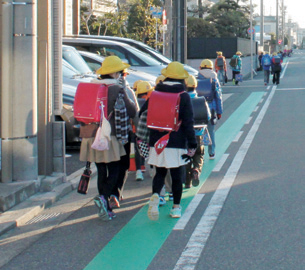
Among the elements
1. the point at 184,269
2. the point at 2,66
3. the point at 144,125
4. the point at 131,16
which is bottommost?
the point at 184,269

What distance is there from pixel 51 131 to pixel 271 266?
436cm

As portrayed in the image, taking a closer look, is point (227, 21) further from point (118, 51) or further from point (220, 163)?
point (220, 163)

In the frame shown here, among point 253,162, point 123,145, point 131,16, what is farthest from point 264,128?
point 131,16

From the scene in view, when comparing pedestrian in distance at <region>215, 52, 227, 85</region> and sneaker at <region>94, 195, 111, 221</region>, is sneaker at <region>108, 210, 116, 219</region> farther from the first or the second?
pedestrian in distance at <region>215, 52, 227, 85</region>

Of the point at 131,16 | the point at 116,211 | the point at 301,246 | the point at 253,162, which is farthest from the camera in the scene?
the point at 131,16

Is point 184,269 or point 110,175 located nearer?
point 184,269

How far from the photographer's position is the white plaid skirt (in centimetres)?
648

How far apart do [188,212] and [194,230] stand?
0.80m

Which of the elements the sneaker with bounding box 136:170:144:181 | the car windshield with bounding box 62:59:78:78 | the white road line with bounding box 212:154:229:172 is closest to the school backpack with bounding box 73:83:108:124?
the sneaker with bounding box 136:170:144:181

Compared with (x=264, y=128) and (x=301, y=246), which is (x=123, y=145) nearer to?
(x=301, y=246)

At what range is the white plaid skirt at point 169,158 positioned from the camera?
648cm

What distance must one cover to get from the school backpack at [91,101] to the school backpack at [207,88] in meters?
3.66

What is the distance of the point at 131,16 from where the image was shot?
3797 centimetres

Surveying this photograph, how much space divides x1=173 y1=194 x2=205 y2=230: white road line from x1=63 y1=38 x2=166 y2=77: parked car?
35.1 feet
